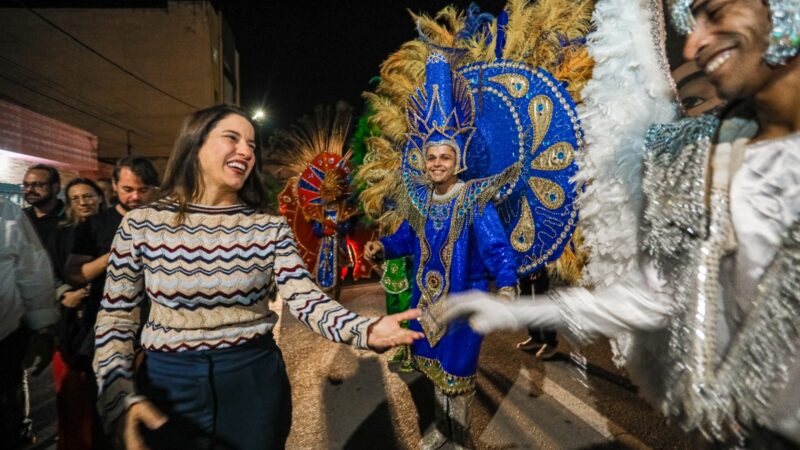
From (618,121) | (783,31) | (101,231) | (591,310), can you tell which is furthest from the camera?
(101,231)

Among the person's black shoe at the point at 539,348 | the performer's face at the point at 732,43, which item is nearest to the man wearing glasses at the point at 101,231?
the performer's face at the point at 732,43

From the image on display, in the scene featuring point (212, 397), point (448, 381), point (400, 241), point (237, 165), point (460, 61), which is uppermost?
→ point (460, 61)

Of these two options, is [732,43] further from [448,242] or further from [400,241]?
[400,241]

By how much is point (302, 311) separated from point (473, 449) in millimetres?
1893

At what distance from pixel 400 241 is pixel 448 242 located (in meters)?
0.64

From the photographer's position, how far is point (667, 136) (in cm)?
145

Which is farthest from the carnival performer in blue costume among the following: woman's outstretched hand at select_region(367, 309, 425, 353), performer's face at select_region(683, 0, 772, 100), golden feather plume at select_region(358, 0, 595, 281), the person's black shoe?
the person's black shoe

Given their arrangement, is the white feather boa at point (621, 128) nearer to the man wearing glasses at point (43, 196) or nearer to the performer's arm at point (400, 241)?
the performer's arm at point (400, 241)

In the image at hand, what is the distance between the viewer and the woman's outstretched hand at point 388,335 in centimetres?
160

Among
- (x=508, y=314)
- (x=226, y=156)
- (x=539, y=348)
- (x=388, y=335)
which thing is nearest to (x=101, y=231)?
(x=226, y=156)

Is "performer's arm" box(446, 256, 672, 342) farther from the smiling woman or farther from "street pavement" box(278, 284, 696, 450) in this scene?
"street pavement" box(278, 284, 696, 450)

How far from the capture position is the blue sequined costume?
271 centimetres

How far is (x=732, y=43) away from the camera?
3.56 feet

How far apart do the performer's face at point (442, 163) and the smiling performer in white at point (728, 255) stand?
5.48 feet
